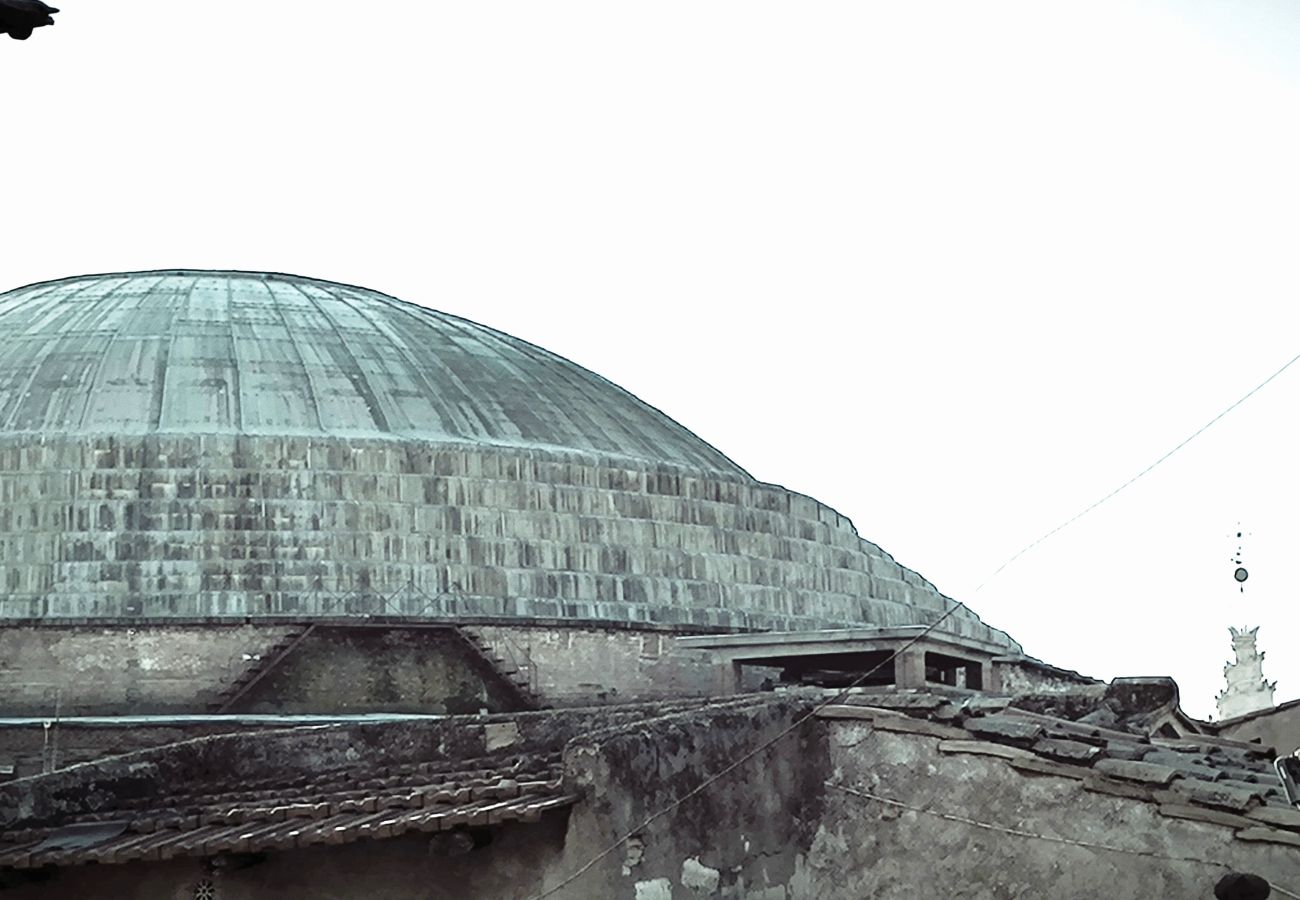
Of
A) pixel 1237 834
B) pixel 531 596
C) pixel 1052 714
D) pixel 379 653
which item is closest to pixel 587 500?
pixel 531 596

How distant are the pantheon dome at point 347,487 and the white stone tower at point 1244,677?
14327 mm

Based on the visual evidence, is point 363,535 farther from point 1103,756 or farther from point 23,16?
point 23,16

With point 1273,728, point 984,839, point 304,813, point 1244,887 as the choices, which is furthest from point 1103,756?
point 1273,728

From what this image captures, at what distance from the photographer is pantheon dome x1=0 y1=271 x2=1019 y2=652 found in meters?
32.6

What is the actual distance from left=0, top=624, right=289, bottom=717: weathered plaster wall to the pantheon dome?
1.36ft

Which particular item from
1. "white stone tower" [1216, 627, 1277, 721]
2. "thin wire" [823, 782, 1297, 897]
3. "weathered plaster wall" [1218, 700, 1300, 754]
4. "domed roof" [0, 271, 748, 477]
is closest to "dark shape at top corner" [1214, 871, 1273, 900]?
"thin wire" [823, 782, 1297, 897]

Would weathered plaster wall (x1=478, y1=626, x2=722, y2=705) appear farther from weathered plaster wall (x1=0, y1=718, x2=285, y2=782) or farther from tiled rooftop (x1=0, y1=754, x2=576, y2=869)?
tiled rooftop (x1=0, y1=754, x2=576, y2=869)

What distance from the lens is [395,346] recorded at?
127 feet

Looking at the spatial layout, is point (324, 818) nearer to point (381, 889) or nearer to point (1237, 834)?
point (381, 889)

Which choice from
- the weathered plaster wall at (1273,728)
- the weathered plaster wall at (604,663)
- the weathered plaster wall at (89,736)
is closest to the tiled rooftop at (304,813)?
the weathered plaster wall at (89,736)

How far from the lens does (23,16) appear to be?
56.2ft

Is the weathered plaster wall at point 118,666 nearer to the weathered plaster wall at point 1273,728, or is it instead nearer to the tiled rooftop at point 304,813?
the tiled rooftop at point 304,813

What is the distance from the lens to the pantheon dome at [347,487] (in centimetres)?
3259

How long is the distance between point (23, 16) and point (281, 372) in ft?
63.2
